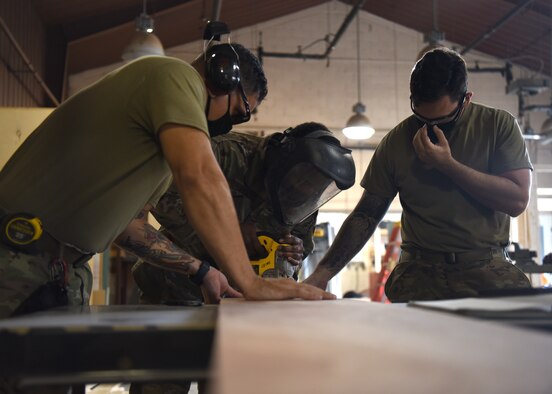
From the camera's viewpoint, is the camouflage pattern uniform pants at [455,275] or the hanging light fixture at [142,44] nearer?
the camouflage pattern uniform pants at [455,275]

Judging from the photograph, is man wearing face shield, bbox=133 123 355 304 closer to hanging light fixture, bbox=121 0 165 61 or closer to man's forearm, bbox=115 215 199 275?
man's forearm, bbox=115 215 199 275

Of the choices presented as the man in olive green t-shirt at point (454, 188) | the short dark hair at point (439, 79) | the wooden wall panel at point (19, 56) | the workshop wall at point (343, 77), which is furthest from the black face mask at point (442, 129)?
the workshop wall at point (343, 77)

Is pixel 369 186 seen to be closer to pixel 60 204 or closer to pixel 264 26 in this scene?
pixel 60 204

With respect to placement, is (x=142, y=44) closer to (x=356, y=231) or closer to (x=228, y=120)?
(x=356, y=231)

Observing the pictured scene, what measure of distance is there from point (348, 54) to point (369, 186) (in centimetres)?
1014

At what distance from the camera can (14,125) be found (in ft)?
14.3

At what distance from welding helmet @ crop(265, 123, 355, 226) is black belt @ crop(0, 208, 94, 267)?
88 cm

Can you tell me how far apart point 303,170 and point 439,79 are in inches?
24.0

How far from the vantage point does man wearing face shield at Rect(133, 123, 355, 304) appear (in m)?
2.29

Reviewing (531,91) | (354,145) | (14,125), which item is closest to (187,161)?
(14,125)

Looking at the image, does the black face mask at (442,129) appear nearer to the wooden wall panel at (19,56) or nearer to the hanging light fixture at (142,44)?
the hanging light fixture at (142,44)

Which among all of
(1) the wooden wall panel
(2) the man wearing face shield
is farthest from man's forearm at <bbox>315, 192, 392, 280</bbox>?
(1) the wooden wall panel

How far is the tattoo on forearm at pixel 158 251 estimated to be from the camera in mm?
2074

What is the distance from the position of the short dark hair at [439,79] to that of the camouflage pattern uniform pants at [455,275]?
607 mm
